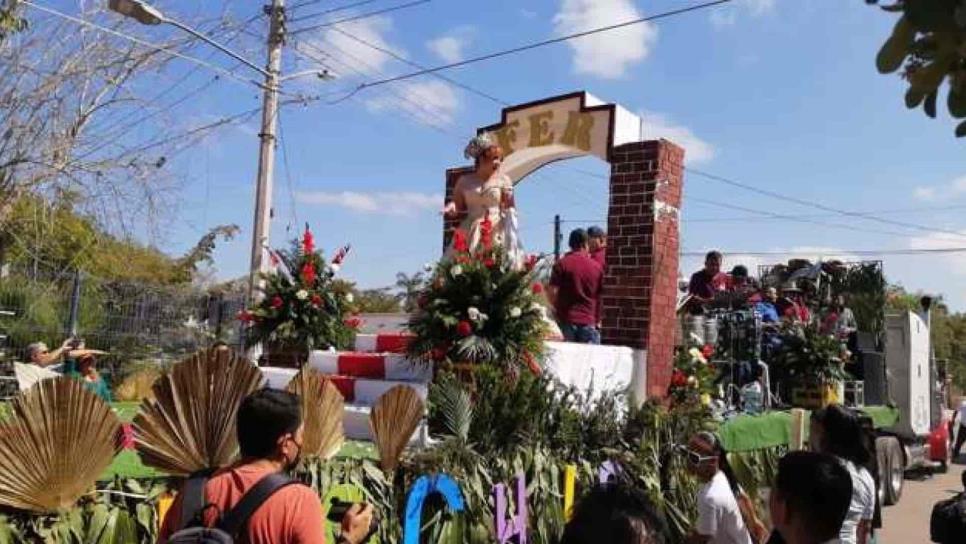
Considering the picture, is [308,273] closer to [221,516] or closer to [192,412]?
[192,412]

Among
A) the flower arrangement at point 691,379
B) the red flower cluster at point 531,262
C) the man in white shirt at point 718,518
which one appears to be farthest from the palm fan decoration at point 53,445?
the flower arrangement at point 691,379

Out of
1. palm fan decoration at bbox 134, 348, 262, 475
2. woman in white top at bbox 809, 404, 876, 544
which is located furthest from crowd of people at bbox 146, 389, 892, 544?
woman in white top at bbox 809, 404, 876, 544

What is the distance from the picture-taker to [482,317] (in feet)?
19.8

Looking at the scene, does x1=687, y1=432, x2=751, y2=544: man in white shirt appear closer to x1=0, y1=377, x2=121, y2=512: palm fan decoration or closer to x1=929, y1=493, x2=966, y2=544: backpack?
x1=929, y1=493, x2=966, y2=544: backpack

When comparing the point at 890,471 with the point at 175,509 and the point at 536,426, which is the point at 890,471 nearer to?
the point at 536,426

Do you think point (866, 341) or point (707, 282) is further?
point (866, 341)

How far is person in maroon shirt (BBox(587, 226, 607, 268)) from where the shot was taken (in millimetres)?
8468

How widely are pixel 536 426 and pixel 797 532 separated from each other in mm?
3000

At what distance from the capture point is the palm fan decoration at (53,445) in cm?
333

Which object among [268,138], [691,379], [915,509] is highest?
[268,138]

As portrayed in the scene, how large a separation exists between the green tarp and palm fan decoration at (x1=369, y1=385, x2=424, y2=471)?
353 centimetres

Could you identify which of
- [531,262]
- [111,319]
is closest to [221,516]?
[531,262]

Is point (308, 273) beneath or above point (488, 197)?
beneath

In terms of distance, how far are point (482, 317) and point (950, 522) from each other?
356 centimetres
